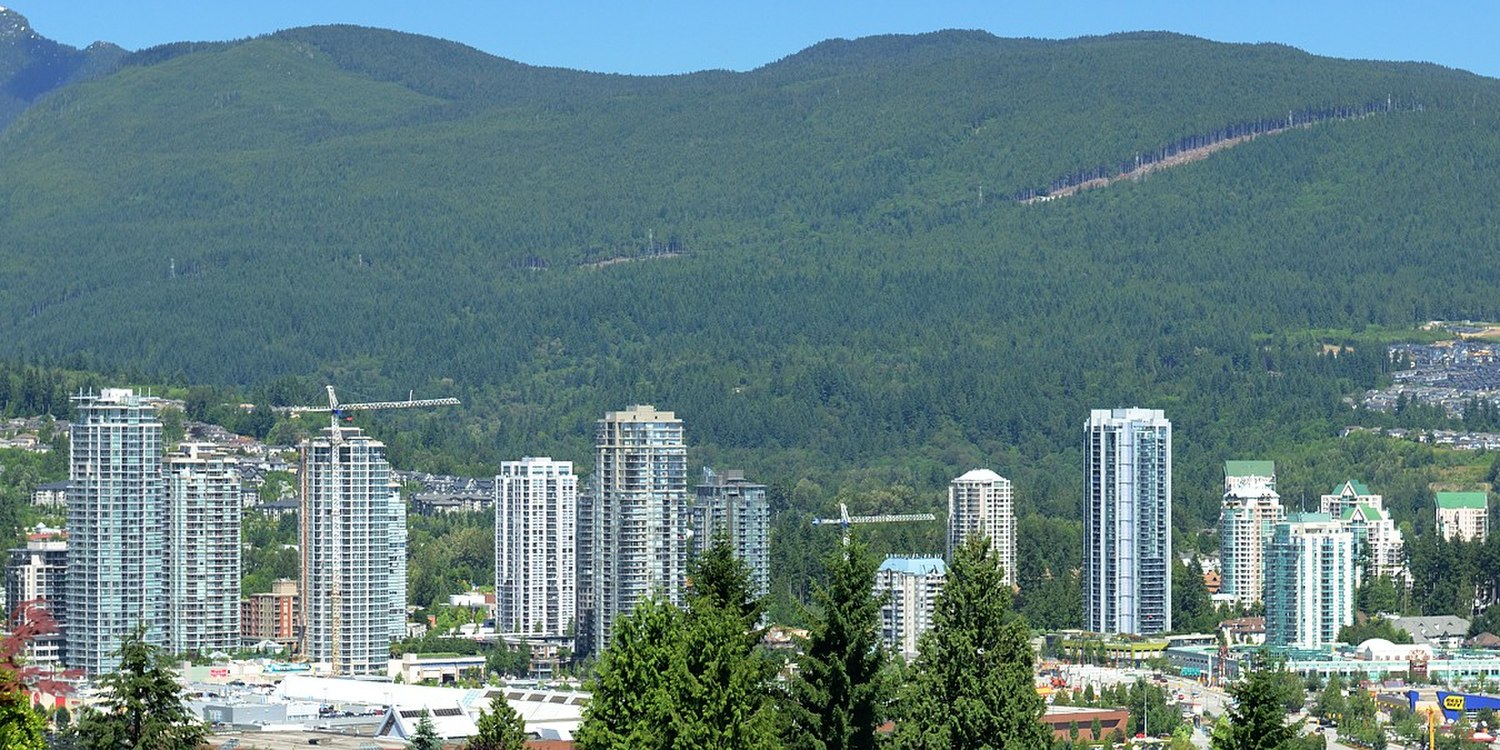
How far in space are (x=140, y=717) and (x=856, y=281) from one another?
498 feet

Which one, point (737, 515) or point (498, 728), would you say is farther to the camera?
point (737, 515)

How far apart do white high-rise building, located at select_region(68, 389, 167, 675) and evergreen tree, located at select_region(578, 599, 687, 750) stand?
62.3 m

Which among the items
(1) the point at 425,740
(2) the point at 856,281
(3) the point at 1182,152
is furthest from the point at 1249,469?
(1) the point at 425,740

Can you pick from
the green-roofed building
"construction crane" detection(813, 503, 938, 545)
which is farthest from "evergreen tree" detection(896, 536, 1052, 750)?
the green-roofed building

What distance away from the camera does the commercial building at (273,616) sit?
95.6 metres

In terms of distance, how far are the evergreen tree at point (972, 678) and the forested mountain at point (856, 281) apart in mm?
107119

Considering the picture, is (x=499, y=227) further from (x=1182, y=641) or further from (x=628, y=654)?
(x=628, y=654)

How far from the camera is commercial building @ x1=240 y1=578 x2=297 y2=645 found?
9562cm

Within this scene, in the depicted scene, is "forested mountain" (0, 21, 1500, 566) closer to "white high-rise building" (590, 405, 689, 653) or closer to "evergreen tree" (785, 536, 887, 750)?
"white high-rise building" (590, 405, 689, 653)

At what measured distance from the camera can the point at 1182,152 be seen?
190875 mm

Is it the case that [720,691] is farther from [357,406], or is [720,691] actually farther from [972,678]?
[357,406]

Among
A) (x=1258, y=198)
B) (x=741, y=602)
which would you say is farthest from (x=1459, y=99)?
(x=741, y=602)

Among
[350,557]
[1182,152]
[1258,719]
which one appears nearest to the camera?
[1258,719]

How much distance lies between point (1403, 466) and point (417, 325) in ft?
205
